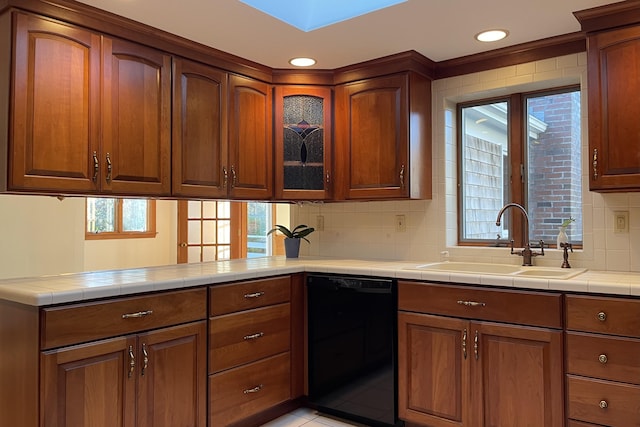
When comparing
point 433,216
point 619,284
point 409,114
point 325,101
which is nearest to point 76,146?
point 325,101

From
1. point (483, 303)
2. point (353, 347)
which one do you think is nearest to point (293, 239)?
point (353, 347)

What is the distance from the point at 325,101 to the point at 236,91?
24.4 inches

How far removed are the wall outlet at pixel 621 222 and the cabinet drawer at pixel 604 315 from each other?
694mm

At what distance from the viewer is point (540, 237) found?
9.69 ft

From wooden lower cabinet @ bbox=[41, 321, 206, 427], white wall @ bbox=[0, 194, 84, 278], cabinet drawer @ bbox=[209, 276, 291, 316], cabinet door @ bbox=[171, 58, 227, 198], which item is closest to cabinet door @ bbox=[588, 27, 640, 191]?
cabinet drawer @ bbox=[209, 276, 291, 316]

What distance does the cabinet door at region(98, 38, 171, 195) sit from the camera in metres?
2.38

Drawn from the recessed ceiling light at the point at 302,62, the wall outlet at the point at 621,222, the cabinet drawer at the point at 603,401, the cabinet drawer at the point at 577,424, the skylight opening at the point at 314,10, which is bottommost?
the cabinet drawer at the point at 577,424

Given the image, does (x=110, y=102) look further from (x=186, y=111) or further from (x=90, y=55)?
(x=186, y=111)

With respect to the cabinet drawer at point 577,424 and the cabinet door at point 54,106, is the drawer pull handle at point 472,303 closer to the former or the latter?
the cabinet drawer at point 577,424

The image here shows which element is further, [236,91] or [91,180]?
[236,91]

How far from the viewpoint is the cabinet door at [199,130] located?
268 centimetres

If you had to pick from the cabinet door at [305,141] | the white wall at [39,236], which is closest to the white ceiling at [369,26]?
the cabinet door at [305,141]

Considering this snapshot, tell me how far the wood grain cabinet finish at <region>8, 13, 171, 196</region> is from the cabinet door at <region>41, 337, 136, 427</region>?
0.75 m

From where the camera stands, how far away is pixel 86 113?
2287 mm
